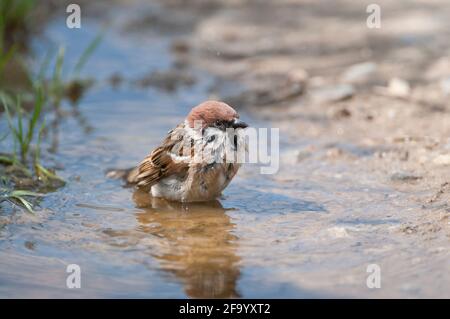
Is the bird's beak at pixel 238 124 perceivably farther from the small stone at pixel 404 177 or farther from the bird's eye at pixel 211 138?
the small stone at pixel 404 177

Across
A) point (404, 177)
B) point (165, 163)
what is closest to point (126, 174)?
point (165, 163)

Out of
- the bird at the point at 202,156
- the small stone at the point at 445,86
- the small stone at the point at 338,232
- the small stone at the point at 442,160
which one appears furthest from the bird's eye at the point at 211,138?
the small stone at the point at 445,86

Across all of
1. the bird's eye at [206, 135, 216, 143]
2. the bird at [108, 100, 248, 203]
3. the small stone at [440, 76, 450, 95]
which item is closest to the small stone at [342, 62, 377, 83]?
the small stone at [440, 76, 450, 95]

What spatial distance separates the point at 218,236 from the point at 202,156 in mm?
757

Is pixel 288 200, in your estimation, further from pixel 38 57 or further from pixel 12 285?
pixel 38 57

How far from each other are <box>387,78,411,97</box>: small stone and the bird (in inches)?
93.8

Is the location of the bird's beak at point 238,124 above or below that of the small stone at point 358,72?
below

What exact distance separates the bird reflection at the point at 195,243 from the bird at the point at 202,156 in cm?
11

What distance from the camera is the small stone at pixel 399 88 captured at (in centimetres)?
724

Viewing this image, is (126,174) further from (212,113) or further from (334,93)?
(334,93)

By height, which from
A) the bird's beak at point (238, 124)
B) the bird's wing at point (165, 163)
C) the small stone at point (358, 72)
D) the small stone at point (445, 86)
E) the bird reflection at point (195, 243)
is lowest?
the bird reflection at point (195, 243)

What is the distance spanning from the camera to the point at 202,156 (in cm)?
528

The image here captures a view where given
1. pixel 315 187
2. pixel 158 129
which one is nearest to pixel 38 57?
pixel 158 129

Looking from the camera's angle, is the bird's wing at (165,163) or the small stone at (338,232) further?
the bird's wing at (165,163)
